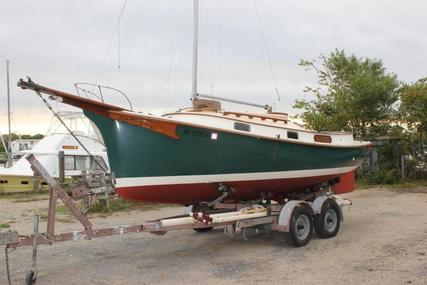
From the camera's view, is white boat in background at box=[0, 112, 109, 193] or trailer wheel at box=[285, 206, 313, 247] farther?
white boat in background at box=[0, 112, 109, 193]

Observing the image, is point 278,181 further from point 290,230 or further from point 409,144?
point 409,144

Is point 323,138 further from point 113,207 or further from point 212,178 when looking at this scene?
point 113,207

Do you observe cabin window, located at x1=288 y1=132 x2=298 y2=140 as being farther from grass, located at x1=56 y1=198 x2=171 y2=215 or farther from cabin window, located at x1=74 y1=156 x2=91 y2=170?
cabin window, located at x1=74 y1=156 x2=91 y2=170

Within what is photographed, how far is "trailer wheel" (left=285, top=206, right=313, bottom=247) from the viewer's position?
8703 mm

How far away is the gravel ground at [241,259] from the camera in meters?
6.86

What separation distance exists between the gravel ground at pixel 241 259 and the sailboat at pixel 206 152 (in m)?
0.95

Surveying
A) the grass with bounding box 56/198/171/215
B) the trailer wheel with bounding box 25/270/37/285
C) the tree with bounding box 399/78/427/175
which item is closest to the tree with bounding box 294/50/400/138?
the tree with bounding box 399/78/427/175

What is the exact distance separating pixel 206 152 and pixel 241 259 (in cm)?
172

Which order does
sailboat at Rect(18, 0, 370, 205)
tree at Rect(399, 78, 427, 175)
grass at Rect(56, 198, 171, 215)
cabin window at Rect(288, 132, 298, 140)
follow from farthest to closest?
tree at Rect(399, 78, 427, 175), grass at Rect(56, 198, 171, 215), cabin window at Rect(288, 132, 298, 140), sailboat at Rect(18, 0, 370, 205)

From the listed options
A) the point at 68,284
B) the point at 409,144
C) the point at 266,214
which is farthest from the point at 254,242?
the point at 409,144

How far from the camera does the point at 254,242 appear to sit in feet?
31.3

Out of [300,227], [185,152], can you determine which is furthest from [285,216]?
[185,152]

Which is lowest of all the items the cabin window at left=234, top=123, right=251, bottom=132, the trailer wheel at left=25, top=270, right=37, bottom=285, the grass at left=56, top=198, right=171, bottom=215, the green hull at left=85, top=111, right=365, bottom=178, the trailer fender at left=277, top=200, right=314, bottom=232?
the trailer wheel at left=25, top=270, right=37, bottom=285

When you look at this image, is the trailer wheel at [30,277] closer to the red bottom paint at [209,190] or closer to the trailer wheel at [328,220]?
the red bottom paint at [209,190]
